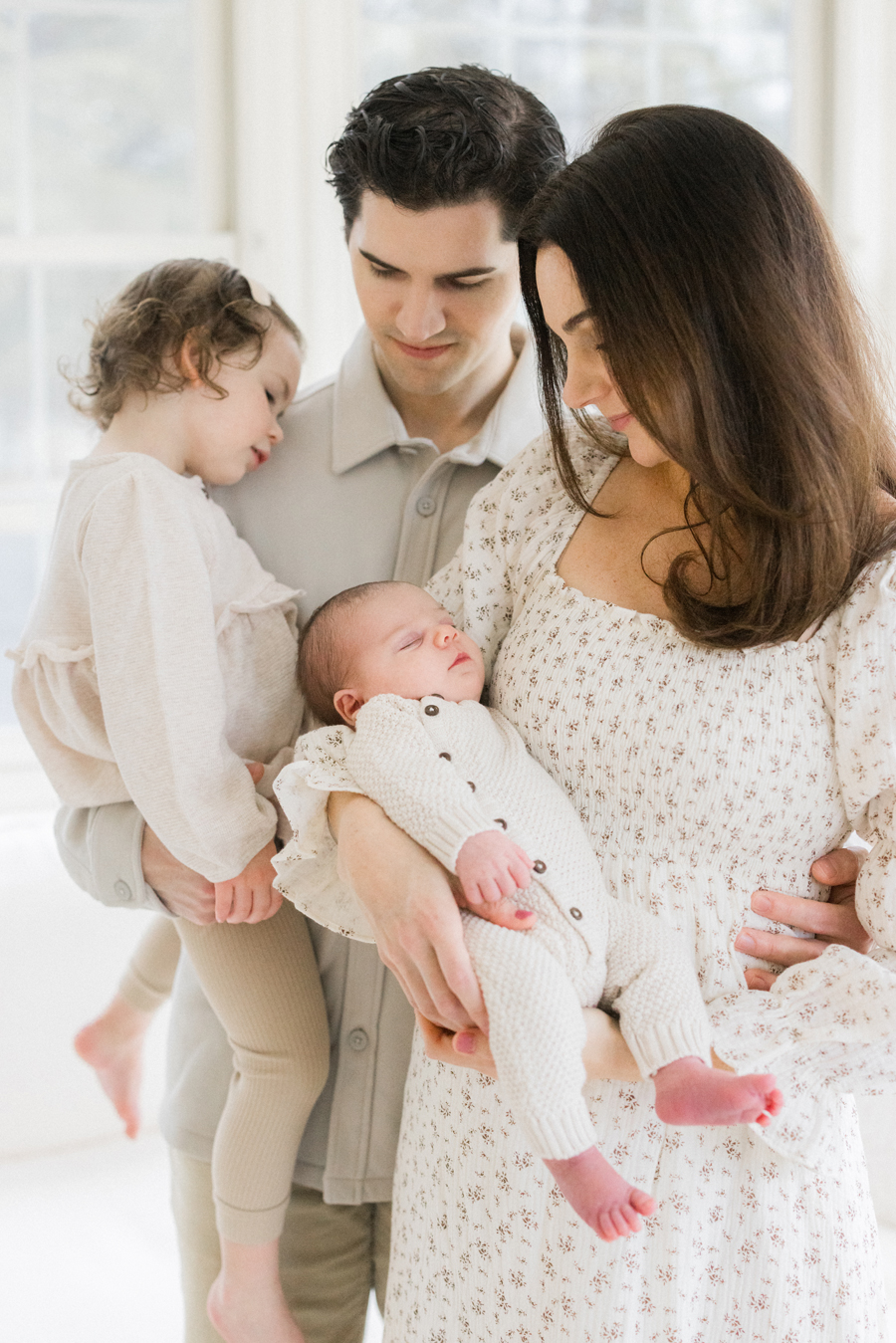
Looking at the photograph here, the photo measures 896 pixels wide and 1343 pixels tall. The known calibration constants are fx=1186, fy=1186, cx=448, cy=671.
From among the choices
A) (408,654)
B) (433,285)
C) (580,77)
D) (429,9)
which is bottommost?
(408,654)

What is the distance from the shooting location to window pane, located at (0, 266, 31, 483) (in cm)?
271

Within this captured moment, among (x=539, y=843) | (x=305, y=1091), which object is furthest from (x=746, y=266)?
(x=305, y=1091)

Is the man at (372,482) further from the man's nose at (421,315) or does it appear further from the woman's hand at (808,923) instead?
the woman's hand at (808,923)

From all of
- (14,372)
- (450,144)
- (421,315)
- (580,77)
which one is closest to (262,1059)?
(421,315)

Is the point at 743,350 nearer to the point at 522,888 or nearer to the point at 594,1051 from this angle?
the point at 522,888

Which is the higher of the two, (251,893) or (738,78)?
(738,78)

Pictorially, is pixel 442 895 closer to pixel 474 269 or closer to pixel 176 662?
pixel 176 662

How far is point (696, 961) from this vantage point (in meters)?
1.13

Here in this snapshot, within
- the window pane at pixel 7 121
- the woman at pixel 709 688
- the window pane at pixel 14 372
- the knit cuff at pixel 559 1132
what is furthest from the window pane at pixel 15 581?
the knit cuff at pixel 559 1132

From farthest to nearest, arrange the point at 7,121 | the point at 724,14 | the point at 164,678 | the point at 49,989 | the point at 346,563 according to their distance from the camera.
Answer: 1. the point at 724,14
2. the point at 7,121
3. the point at 49,989
4. the point at 346,563
5. the point at 164,678

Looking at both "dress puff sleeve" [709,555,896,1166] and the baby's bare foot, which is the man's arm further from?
"dress puff sleeve" [709,555,896,1166]

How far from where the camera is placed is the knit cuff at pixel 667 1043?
40.2 inches

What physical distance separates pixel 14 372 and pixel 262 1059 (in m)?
1.95

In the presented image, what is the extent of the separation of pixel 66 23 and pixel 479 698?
7.03 ft
